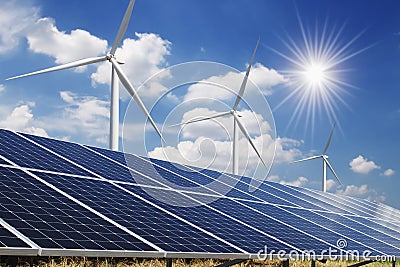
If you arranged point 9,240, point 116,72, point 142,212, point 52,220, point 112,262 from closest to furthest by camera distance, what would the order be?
point 9,240, point 52,220, point 142,212, point 112,262, point 116,72

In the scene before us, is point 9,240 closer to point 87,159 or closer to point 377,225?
point 87,159

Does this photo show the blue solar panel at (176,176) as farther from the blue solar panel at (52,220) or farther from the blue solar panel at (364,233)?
the blue solar panel at (52,220)

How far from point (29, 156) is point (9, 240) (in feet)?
25.9

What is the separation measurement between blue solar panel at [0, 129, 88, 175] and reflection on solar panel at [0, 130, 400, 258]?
0.05 metres

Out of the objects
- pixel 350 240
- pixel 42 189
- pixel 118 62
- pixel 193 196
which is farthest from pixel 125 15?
pixel 42 189

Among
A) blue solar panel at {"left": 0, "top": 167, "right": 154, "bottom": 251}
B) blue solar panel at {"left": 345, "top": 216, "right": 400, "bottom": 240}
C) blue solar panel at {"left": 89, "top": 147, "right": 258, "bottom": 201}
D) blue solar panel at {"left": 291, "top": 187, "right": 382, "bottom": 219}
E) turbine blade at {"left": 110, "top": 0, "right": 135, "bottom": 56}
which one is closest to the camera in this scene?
blue solar panel at {"left": 0, "top": 167, "right": 154, "bottom": 251}

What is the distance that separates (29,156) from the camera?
19547 mm

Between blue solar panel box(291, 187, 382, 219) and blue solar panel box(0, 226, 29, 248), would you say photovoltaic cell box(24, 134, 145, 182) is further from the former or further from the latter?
blue solar panel box(291, 187, 382, 219)

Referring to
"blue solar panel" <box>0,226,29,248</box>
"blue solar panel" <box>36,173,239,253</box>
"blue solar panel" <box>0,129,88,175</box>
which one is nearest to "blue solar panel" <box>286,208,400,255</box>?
"blue solar panel" <box>36,173,239,253</box>

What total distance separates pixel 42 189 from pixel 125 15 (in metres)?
21.0

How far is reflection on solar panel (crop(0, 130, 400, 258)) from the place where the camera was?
44.7 feet

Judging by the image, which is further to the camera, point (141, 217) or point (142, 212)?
point (142, 212)

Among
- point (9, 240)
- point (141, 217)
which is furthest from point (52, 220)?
point (141, 217)

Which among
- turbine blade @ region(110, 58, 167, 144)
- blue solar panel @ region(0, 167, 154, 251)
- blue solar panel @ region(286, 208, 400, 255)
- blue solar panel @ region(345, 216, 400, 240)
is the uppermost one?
turbine blade @ region(110, 58, 167, 144)
